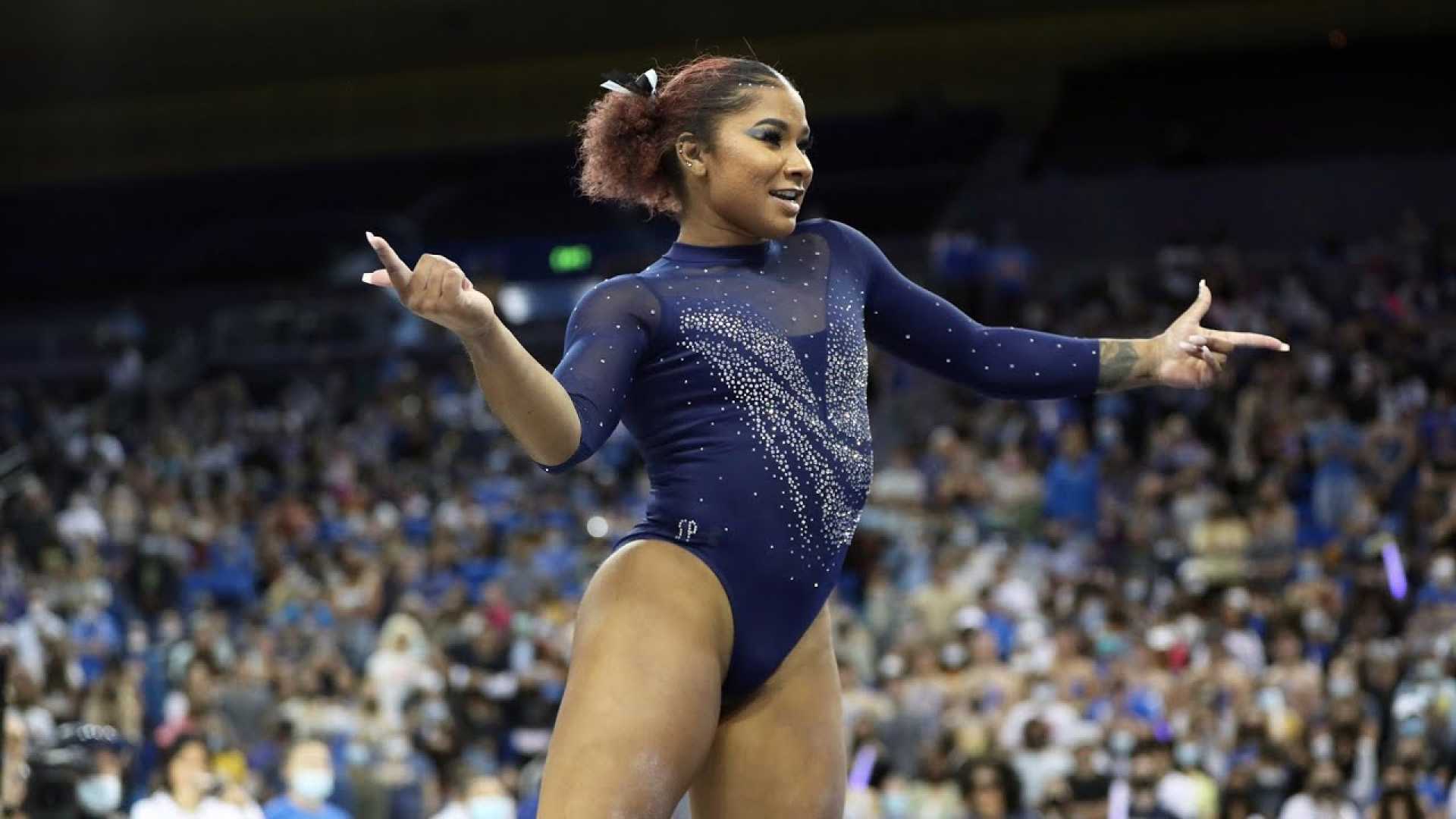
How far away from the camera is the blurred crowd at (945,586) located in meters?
8.49

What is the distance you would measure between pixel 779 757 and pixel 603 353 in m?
0.72

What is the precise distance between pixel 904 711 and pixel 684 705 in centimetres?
654

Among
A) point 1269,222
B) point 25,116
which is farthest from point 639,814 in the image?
point 25,116

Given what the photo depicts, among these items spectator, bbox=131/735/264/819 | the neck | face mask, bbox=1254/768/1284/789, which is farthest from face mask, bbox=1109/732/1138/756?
the neck

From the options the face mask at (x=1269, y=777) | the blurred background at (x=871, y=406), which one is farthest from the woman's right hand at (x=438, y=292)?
the face mask at (x=1269, y=777)

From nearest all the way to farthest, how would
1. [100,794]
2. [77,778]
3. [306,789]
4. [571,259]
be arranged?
[77,778] < [100,794] < [306,789] < [571,259]

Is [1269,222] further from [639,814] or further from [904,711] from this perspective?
[639,814]

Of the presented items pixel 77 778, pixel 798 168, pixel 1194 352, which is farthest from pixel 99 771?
pixel 1194 352

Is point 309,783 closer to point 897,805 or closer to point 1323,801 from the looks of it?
point 897,805

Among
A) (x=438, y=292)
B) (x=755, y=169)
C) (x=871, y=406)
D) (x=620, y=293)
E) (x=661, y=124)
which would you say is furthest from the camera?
(x=871, y=406)

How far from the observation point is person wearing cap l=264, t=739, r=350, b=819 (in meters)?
7.43

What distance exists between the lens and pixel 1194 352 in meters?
3.28

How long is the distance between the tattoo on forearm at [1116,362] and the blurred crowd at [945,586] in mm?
4100

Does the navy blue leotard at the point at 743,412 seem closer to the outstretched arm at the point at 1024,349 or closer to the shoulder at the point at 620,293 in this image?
the shoulder at the point at 620,293
